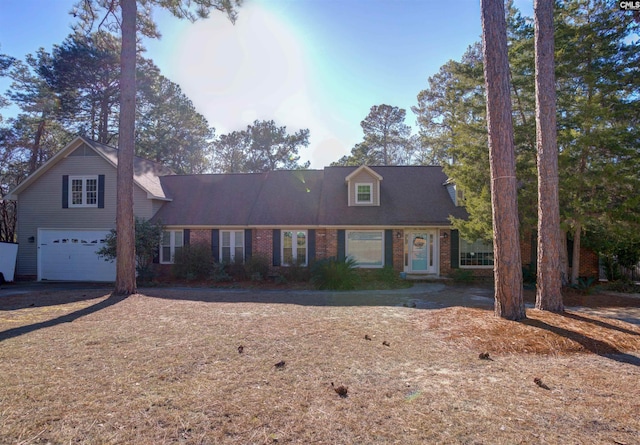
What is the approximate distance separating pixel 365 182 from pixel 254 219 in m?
5.29

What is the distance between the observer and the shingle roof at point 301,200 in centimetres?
1588

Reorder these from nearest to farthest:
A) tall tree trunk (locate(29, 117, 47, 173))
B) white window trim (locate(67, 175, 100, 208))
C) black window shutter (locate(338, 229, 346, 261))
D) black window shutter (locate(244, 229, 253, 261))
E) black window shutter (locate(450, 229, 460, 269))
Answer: black window shutter (locate(450, 229, 460, 269))
black window shutter (locate(338, 229, 346, 261))
black window shutter (locate(244, 229, 253, 261))
white window trim (locate(67, 175, 100, 208))
tall tree trunk (locate(29, 117, 47, 173))

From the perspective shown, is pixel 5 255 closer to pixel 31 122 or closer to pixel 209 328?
pixel 31 122

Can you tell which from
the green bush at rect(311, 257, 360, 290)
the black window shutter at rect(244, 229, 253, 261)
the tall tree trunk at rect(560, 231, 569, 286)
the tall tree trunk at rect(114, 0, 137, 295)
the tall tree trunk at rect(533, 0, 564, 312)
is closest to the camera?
the tall tree trunk at rect(533, 0, 564, 312)

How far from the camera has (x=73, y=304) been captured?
9586 millimetres

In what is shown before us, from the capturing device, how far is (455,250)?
15.5 meters

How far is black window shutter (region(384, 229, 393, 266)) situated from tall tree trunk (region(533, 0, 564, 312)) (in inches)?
317

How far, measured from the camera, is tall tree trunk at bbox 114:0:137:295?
11.3m

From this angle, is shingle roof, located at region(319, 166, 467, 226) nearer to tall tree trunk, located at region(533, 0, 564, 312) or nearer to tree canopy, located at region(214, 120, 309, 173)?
tall tree trunk, located at region(533, 0, 564, 312)

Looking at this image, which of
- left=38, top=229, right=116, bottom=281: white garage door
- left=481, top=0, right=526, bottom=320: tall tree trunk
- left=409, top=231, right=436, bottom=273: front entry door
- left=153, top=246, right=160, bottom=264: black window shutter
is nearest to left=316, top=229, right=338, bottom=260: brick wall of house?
left=409, top=231, right=436, bottom=273: front entry door

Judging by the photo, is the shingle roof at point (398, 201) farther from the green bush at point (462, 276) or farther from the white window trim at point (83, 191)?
the white window trim at point (83, 191)

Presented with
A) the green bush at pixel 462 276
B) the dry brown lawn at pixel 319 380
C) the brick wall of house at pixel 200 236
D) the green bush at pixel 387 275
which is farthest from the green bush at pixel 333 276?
the dry brown lawn at pixel 319 380

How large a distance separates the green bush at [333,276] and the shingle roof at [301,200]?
2.20 m

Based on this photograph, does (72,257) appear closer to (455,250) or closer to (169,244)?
(169,244)
